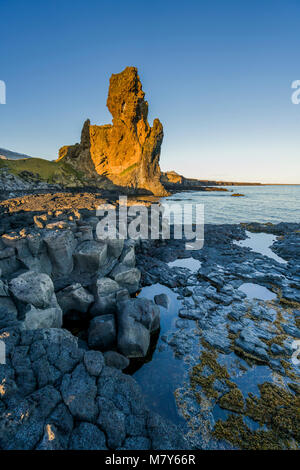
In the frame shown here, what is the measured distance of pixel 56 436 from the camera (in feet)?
11.0

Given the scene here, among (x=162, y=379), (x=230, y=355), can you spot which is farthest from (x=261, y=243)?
(x=162, y=379)

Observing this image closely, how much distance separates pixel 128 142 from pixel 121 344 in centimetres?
9572

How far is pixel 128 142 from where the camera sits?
89750 mm

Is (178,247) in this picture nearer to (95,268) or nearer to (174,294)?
(174,294)

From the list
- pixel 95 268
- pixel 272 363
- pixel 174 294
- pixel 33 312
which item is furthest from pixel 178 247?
pixel 33 312

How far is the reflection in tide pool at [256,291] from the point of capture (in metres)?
11.1

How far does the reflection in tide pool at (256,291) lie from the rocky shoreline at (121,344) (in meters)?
0.29

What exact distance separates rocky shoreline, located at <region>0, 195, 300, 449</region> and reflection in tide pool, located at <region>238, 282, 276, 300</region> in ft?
0.97

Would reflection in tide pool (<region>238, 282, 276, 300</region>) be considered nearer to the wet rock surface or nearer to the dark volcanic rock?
the wet rock surface

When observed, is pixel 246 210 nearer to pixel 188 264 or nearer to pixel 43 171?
pixel 188 264

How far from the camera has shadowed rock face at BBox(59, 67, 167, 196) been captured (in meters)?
86.8

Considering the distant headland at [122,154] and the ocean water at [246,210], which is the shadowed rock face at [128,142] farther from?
the ocean water at [246,210]

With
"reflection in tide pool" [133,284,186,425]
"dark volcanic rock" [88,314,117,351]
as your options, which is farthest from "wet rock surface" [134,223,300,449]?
"dark volcanic rock" [88,314,117,351]
